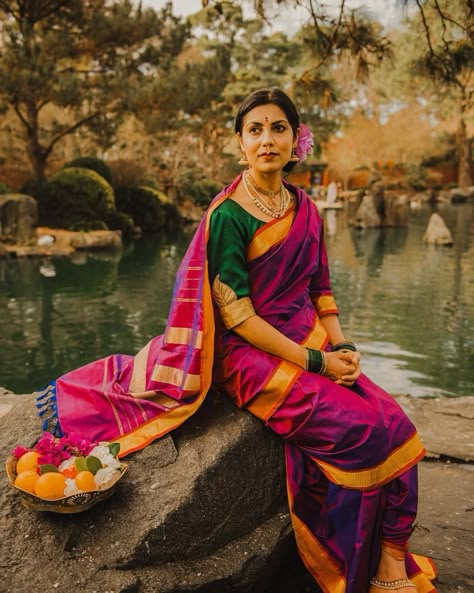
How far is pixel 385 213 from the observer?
67.1 feet

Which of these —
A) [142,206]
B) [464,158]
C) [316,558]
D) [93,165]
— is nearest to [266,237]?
[316,558]

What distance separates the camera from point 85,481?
1.97 m

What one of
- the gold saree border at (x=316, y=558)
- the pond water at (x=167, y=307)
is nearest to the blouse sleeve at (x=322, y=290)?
the gold saree border at (x=316, y=558)

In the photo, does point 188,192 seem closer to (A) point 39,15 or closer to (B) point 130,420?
(A) point 39,15

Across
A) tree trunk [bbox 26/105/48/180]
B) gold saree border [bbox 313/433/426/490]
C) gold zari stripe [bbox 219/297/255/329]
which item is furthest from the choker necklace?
tree trunk [bbox 26/105/48/180]

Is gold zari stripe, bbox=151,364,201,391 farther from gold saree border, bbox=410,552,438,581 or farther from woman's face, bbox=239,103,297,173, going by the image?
gold saree border, bbox=410,552,438,581

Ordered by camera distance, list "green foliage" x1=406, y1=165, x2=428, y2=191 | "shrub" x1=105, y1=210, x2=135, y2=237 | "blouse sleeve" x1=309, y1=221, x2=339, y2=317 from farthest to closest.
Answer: "green foliage" x1=406, y1=165, x2=428, y2=191
"shrub" x1=105, y1=210, x2=135, y2=237
"blouse sleeve" x1=309, y1=221, x2=339, y2=317

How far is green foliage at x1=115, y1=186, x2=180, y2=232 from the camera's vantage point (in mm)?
19128

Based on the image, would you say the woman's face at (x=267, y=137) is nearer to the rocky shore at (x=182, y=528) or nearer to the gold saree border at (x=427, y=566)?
the rocky shore at (x=182, y=528)

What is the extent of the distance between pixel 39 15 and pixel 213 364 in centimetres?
1650

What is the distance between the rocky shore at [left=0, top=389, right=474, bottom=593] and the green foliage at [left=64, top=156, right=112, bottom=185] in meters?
16.5

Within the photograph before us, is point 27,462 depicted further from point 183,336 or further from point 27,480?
point 183,336

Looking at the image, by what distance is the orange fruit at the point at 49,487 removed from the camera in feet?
6.31

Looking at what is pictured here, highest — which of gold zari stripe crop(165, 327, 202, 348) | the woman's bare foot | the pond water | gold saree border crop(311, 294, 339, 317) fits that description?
gold saree border crop(311, 294, 339, 317)
